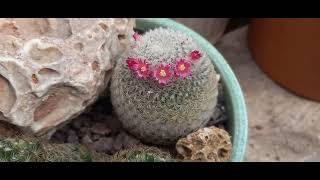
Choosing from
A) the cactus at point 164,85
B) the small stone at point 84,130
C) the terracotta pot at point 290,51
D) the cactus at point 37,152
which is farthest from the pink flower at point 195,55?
the terracotta pot at point 290,51

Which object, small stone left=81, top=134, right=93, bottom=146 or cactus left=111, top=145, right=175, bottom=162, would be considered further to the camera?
small stone left=81, top=134, right=93, bottom=146

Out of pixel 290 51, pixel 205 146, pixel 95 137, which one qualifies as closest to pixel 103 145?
pixel 95 137

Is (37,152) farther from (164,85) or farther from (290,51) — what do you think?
(290,51)

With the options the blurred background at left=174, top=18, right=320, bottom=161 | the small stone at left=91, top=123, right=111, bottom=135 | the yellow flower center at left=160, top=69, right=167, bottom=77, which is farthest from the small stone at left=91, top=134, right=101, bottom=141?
the blurred background at left=174, top=18, right=320, bottom=161

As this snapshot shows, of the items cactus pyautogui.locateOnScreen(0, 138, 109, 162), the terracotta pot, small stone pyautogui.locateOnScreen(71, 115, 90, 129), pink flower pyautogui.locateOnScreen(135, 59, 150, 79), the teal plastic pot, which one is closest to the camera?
cactus pyautogui.locateOnScreen(0, 138, 109, 162)

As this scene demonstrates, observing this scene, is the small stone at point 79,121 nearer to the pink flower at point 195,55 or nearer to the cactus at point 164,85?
the cactus at point 164,85

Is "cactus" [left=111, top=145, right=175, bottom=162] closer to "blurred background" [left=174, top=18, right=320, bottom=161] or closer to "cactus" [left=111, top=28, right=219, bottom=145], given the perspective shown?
"cactus" [left=111, top=28, right=219, bottom=145]
